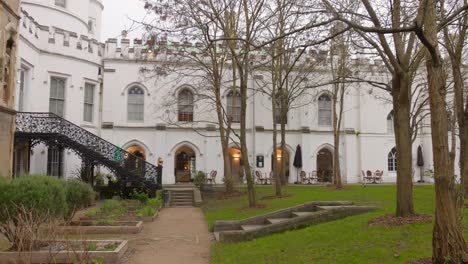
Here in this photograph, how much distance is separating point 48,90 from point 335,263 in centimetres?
2364

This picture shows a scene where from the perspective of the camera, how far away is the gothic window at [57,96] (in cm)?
2789

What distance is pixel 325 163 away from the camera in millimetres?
36188

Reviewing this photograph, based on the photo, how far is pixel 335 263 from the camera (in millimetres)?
8289

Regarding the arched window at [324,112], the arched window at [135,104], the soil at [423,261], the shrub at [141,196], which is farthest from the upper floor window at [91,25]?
the soil at [423,261]

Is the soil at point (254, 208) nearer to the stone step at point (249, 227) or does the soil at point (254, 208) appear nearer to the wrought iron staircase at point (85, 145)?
the stone step at point (249, 227)

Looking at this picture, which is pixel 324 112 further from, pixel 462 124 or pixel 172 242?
pixel 172 242

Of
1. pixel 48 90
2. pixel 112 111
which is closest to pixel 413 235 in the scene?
pixel 48 90

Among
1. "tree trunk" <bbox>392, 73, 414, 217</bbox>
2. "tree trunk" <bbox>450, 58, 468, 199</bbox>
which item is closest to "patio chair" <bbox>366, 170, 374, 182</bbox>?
"tree trunk" <bbox>450, 58, 468, 199</bbox>

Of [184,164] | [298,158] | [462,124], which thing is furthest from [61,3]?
[462,124]

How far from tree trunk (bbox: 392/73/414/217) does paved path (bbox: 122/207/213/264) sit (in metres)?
5.00

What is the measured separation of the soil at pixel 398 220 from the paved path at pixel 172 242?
4098 millimetres

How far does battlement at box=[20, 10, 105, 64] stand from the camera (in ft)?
84.3

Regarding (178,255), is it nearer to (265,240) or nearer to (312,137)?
(265,240)

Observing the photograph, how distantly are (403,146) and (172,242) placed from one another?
6754mm
